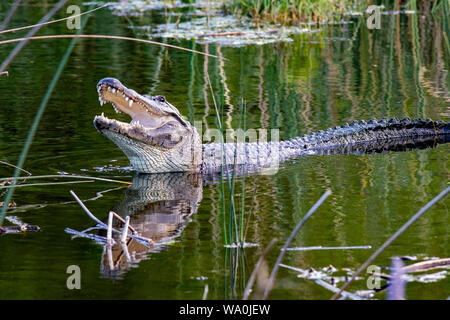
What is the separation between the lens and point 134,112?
759cm

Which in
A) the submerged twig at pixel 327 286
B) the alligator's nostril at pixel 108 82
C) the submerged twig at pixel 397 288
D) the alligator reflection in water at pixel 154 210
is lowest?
the alligator reflection in water at pixel 154 210

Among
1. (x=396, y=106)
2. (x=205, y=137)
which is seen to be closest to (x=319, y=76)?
(x=396, y=106)

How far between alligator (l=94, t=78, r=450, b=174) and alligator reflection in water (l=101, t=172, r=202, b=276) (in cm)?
19

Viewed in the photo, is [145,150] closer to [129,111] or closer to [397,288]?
[129,111]

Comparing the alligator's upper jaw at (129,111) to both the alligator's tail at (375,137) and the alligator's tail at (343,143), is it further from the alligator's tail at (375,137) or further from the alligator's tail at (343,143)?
the alligator's tail at (375,137)

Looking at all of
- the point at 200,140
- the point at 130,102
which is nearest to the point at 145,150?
the point at 130,102

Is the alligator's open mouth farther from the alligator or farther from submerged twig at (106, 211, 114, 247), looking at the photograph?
submerged twig at (106, 211, 114, 247)

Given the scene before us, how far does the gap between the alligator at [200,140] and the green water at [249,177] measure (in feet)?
0.98

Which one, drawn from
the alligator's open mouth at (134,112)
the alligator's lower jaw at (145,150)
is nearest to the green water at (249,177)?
the alligator's lower jaw at (145,150)

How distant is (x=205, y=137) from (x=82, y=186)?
2285 millimetres

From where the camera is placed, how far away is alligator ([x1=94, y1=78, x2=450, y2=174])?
285 inches

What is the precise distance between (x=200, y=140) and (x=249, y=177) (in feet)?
2.86

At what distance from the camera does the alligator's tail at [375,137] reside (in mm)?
8602
